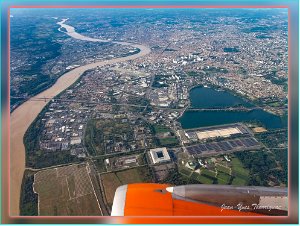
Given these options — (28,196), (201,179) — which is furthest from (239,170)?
(28,196)

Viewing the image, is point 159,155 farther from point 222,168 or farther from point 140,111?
point 140,111

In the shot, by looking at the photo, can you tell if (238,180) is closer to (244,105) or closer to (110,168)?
(110,168)

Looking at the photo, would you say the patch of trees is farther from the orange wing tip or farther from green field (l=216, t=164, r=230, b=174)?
green field (l=216, t=164, r=230, b=174)

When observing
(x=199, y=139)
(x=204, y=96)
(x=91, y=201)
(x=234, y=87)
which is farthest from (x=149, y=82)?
(x=91, y=201)

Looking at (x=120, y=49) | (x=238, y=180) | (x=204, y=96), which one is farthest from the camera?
(x=120, y=49)

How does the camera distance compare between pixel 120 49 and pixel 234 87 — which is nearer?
pixel 234 87
